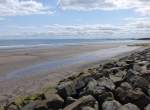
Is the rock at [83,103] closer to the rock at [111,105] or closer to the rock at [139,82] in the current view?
the rock at [111,105]

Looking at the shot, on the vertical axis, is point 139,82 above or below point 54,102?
above

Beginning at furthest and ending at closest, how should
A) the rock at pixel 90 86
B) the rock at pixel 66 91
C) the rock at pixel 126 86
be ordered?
the rock at pixel 66 91 < the rock at pixel 90 86 < the rock at pixel 126 86

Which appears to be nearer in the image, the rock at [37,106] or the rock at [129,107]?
the rock at [129,107]

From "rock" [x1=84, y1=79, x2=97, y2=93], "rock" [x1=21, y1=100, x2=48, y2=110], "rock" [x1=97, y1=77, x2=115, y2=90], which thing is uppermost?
"rock" [x1=97, y1=77, x2=115, y2=90]

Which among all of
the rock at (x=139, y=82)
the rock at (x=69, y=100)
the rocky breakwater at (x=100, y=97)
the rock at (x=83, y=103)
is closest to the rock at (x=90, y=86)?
the rocky breakwater at (x=100, y=97)

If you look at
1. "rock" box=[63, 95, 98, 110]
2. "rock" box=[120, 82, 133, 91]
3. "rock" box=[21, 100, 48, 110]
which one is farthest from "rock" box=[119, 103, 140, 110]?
"rock" box=[21, 100, 48, 110]

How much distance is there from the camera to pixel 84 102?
785 centimetres

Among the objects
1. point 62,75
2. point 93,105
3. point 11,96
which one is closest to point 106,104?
point 93,105

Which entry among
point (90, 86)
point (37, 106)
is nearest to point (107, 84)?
point (90, 86)

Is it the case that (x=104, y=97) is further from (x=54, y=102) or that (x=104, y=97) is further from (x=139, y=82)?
(x=139, y=82)

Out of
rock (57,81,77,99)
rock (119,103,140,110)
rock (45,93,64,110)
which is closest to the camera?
rock (119,103,140,110)

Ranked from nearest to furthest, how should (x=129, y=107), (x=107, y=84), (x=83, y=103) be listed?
1. (x=129, y=107)
2. (x=83, y=103)
3. (x=107, y=84)

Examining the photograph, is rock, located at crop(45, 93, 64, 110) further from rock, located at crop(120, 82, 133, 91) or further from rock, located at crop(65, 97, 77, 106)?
rock, located at crop(120, 82, 133, 91)

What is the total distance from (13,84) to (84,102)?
26.1ft
